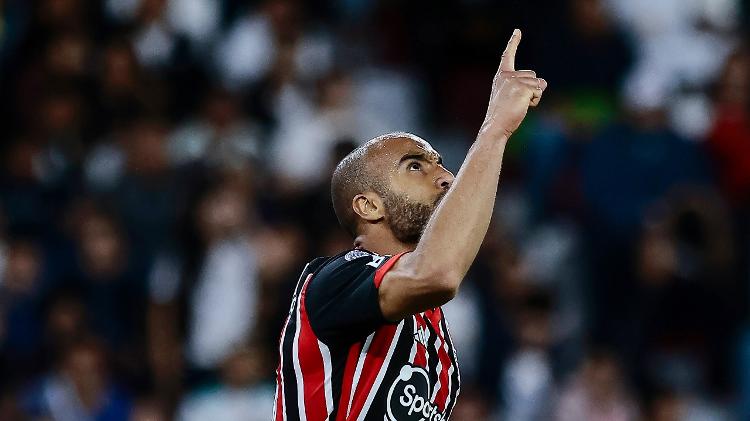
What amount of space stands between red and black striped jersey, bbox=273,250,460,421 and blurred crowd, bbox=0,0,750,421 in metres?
4.05

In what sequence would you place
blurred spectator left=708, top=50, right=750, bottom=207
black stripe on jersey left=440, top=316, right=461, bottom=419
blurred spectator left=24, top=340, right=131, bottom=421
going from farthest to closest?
blurred spectator left=708, top=50, right=750, bottom=207 < blurred spectator left=24, top=340, right=131, bottom=421 < black stripe on jersey left=440, top=316, right=461, bottom=419

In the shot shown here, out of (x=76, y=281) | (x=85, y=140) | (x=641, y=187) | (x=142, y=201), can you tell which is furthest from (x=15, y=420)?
(x=641, y=187)

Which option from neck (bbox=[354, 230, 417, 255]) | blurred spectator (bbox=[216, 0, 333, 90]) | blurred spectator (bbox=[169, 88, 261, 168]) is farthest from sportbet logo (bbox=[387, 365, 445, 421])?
blurred spectator (bbox=[216, 0, 333, 90])

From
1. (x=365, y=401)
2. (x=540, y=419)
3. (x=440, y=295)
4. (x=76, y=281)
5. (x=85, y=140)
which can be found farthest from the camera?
(x=85, y=140)

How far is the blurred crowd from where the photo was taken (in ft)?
28.7

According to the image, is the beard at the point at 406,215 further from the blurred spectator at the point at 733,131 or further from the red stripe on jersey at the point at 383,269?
the blurred spectator at the point at 733,131

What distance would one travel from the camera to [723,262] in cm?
897

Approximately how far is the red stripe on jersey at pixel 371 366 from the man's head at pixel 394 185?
14.0 inches

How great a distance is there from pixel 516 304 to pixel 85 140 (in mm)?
3417

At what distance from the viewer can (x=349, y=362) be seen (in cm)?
408

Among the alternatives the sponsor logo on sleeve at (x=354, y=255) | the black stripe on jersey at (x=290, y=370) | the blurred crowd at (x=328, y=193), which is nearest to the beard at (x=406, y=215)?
the sponsor logo on sleeve at (x=354, y=255)

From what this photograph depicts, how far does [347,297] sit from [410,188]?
1.63 ft

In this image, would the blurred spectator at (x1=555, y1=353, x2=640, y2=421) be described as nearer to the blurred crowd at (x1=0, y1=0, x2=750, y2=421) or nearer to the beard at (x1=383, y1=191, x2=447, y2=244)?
the blurred crowd at (x1=0, y1=0, x2=750, y2=421)

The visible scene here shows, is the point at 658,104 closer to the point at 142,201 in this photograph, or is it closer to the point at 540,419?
the point at 540,419
